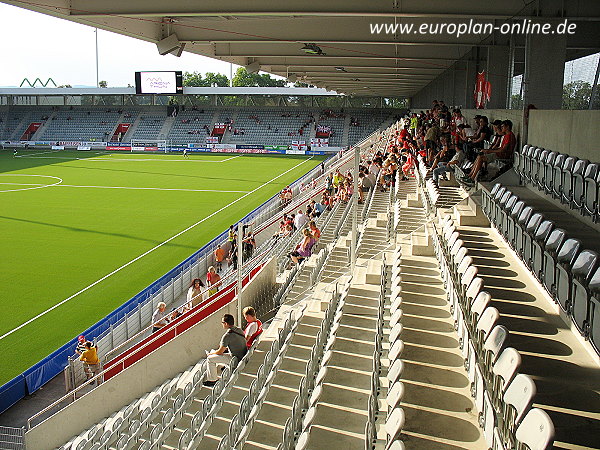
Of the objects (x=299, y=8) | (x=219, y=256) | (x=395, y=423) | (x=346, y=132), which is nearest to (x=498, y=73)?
(x=299, y=8)

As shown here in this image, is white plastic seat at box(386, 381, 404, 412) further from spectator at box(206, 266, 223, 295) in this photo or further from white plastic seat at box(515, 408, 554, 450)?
spectator at box(206, 266, 223, 295)

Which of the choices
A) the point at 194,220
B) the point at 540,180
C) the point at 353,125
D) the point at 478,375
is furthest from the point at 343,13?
the point at 353,125

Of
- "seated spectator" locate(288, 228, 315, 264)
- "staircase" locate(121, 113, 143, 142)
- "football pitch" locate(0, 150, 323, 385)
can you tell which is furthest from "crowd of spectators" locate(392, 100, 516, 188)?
"staircase" locate(121, 113, 143, 142)

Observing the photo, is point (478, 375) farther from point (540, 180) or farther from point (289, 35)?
point (289, 35)

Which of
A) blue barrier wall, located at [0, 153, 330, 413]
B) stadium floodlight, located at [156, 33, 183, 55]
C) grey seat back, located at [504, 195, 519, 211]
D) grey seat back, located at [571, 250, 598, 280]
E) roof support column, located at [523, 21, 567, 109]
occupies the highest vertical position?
stadium floodlight, located at [156, 33, 183, 55]

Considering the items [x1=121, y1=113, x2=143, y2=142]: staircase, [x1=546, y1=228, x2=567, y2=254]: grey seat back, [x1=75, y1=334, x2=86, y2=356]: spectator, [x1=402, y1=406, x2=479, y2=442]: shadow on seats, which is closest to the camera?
[x1=402, y1=406, x2=479, y2=442]: shadow on seats

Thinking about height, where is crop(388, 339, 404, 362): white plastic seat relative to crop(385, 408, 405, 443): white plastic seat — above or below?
above

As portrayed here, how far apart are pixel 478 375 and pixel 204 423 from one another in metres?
3.53

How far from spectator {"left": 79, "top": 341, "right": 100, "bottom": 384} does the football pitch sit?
2056mm

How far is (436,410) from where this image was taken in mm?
4602

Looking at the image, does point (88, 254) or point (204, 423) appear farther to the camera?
point (88, 254)

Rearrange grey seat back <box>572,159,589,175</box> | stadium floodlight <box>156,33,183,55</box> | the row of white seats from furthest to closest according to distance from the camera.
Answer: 1. stadium floodlight <box>156,33,183,55</box>
2. grey seat back <box>572,159,589,175</box>
3. the row of white seats

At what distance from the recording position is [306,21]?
12352 mm

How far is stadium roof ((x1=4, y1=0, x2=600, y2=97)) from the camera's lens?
30.6 ft
